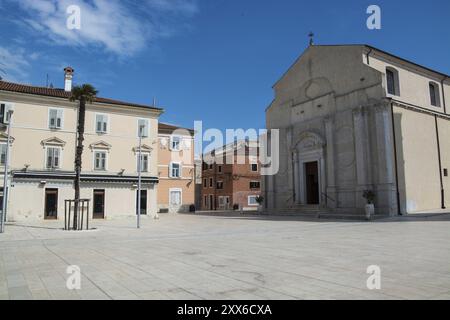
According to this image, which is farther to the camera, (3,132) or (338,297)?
(3,132)

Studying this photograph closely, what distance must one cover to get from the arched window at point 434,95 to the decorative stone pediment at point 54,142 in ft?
111

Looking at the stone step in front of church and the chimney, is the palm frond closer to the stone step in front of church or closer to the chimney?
the chimney

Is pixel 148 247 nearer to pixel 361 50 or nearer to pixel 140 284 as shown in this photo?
pixel 140 284

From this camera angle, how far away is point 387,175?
87.9ft

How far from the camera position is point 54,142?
3231 centimetres

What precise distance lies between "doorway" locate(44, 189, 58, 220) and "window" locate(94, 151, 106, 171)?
4.05 meters

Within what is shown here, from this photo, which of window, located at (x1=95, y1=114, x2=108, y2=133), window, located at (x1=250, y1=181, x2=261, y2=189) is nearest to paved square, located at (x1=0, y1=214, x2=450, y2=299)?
window, located at (x1=95, y1=114, x2=108, y2=133)

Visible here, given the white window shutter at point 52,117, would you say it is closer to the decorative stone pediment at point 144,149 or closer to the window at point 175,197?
the decorative stone pediment at point 144,149

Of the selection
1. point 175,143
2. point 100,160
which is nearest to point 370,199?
point 100,160

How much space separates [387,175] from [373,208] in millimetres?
2741

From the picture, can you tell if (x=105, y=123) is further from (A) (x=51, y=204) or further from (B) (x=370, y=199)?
(B) (x=370, y=199)

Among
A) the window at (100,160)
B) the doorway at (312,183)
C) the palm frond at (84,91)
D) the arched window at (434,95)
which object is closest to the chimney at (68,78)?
the window at (100,160)
